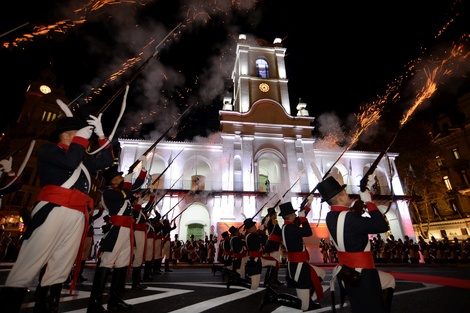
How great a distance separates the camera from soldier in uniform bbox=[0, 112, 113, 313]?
2.48 metres

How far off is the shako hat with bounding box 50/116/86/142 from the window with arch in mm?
30019

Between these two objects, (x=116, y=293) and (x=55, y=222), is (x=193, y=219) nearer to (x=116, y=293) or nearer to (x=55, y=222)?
(x=116, y=293)

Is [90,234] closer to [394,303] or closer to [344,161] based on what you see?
[394,303]

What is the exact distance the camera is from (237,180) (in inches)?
944

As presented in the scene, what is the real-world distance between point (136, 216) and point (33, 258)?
13.3 feet

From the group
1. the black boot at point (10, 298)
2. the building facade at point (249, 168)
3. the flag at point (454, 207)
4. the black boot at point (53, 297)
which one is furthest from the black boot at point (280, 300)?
the flag at point (454, 207)

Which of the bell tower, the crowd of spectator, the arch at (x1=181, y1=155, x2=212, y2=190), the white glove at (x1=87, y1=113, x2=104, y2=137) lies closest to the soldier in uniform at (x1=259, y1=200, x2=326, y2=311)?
the white glove at (x1=87, y1=113, x2=104, y2=137)

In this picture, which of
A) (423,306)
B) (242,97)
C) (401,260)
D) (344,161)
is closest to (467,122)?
(344,161)

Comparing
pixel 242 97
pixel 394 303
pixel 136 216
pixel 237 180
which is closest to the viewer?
pixel 394 303

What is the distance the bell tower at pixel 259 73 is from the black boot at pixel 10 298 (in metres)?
26.9

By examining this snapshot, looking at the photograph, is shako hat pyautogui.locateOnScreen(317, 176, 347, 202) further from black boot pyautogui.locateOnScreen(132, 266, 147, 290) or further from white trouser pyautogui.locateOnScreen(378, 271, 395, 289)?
black boot pyautogui.locateOnScreen(132, 266, 147, 290)

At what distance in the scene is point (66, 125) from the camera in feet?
10.7

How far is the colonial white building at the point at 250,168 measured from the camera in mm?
22797

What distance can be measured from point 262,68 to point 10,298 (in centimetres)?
3288
